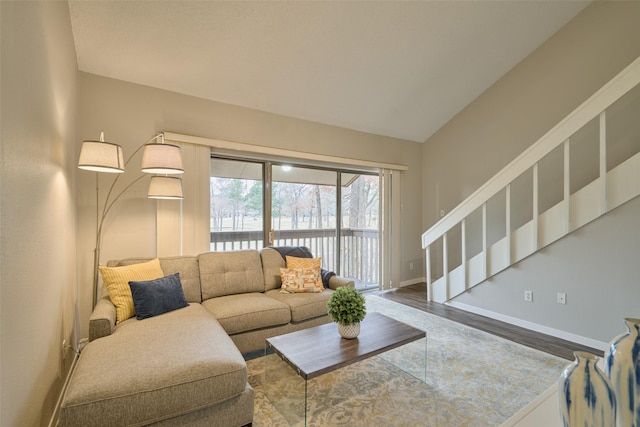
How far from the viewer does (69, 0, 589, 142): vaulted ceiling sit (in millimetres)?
2580

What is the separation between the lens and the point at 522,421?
960 millimetres

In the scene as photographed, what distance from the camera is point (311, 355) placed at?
1868 millimetres

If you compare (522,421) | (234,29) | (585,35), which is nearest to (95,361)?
(522,421)

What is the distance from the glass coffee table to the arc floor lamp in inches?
61.0

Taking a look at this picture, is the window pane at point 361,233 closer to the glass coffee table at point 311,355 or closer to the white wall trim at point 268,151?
the white wall trim at point 268,151

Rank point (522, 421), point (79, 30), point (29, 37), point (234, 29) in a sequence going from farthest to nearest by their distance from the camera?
1. point (234, 29)
2. point (79, 30)
3. point (29, 37)
4. point (522, 421)

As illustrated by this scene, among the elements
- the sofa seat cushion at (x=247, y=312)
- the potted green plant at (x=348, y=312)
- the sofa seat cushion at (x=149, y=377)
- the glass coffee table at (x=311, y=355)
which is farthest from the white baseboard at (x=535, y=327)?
the sofa seat cushion at (x=149, y=377)

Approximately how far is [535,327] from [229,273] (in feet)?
10.7

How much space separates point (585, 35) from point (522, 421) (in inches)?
181

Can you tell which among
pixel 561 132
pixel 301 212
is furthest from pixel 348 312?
pixel 561 132

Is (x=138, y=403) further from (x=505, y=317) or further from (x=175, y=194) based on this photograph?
(x=505, y=317)

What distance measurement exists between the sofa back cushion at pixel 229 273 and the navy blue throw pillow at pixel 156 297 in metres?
0.36

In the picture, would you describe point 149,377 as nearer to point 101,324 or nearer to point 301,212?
point 101,324

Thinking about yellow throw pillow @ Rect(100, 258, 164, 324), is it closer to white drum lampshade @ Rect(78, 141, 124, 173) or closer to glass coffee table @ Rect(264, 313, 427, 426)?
white drum lampshade @ Rect(78, 141, 124, 173)
